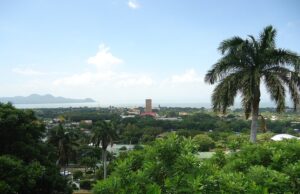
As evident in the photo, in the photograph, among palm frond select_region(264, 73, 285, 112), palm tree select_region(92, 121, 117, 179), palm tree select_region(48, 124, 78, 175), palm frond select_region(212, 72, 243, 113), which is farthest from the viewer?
palm tree select_region(92, 121, 117, 179)

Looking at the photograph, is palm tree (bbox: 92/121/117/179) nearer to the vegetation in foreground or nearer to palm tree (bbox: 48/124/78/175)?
palm tree (bbox: 48/124/78/175)

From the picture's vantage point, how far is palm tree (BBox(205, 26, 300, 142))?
11.8 m

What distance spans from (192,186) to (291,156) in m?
3.67

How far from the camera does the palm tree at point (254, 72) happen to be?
38.8 feet

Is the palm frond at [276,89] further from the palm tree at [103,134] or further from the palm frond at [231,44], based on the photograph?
the palm tree at [103,134]

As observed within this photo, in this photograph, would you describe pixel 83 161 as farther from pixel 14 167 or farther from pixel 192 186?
pixel 192 186

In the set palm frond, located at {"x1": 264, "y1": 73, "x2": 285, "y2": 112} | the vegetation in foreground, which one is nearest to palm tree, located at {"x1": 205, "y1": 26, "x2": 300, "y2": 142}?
palm frond, located at {"x1": 264, "y1": 73, "x2": 285, "y2": 112}

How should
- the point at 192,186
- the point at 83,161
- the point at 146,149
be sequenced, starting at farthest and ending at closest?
the point at 83,161, the point at 146,149, the point at 192,186

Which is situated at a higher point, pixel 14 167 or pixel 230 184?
pixel 230 184

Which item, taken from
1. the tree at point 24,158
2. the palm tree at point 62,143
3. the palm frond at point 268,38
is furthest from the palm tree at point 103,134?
the palm frond at point 268,38

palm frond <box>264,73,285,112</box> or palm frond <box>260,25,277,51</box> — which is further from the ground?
palm frond <box>260,25,277,51</box>

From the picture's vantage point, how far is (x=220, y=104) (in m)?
12.4

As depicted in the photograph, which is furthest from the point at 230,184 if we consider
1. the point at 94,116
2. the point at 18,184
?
the point at 94,116

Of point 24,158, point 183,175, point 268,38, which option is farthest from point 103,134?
point 183,175
